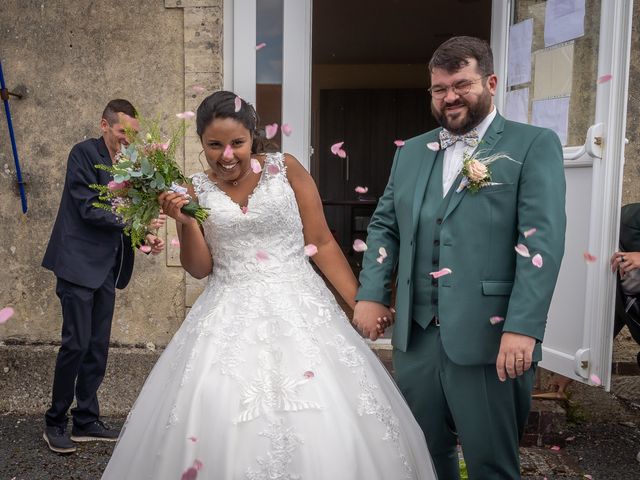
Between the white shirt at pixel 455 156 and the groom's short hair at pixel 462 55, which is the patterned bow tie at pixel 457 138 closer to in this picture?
the white shirt at pixel 455 156

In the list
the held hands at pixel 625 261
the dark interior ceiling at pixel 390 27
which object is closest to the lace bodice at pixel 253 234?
the held hands at pixel 625 261

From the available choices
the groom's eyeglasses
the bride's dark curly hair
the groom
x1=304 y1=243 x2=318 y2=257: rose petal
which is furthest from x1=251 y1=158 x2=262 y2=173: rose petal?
the groom's eyeglasses

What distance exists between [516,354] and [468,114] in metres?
0.84

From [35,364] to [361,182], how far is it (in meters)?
9.81

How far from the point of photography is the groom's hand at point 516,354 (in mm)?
2330

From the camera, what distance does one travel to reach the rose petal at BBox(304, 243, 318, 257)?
3014mm

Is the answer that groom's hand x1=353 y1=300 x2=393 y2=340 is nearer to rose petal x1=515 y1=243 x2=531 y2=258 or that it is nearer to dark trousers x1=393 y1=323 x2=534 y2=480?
dark trousers x1=393 y1=323 x2=534 y2=480

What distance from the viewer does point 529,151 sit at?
94.9 inches

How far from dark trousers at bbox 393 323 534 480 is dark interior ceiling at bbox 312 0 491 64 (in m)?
7.70

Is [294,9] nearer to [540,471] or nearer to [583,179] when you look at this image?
[583,179]

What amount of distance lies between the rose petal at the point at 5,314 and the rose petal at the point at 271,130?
2359mm

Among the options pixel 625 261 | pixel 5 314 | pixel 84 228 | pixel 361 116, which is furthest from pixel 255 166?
pixel 361 116

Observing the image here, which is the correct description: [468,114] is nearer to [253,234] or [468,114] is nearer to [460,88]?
[460,88]

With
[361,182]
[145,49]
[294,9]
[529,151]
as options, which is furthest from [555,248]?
[361,182]
